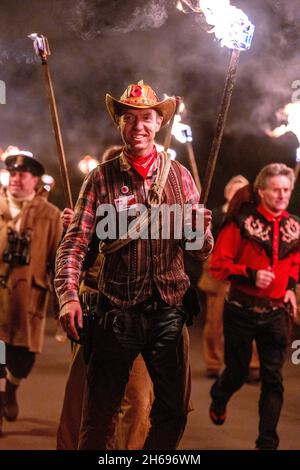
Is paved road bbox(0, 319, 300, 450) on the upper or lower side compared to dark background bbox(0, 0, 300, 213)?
lower

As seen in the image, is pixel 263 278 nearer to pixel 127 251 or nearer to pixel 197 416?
pixel 197 416

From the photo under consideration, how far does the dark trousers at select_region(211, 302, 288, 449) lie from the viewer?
230 inches

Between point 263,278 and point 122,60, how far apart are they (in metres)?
1.64

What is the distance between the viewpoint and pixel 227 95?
4551 millimetres

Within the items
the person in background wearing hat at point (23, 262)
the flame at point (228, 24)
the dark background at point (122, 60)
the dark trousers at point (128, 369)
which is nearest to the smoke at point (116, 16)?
the dark background at point (122, 60)

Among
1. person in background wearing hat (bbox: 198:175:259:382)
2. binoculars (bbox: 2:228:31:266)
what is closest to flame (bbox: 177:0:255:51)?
binoculars (bbox: 2:228:31:266)

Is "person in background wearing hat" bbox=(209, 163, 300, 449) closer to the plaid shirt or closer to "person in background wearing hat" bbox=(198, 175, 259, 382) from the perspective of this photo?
the plaid shirt

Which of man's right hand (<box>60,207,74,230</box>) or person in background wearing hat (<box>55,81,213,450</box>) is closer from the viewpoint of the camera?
person in background wearing hat (<box>55,81,213,450</box>)

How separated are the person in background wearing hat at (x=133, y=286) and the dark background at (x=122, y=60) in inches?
53.3

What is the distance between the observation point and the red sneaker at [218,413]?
6.37 meters

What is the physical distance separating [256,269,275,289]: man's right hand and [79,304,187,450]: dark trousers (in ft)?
5.25

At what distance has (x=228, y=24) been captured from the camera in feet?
15.2
